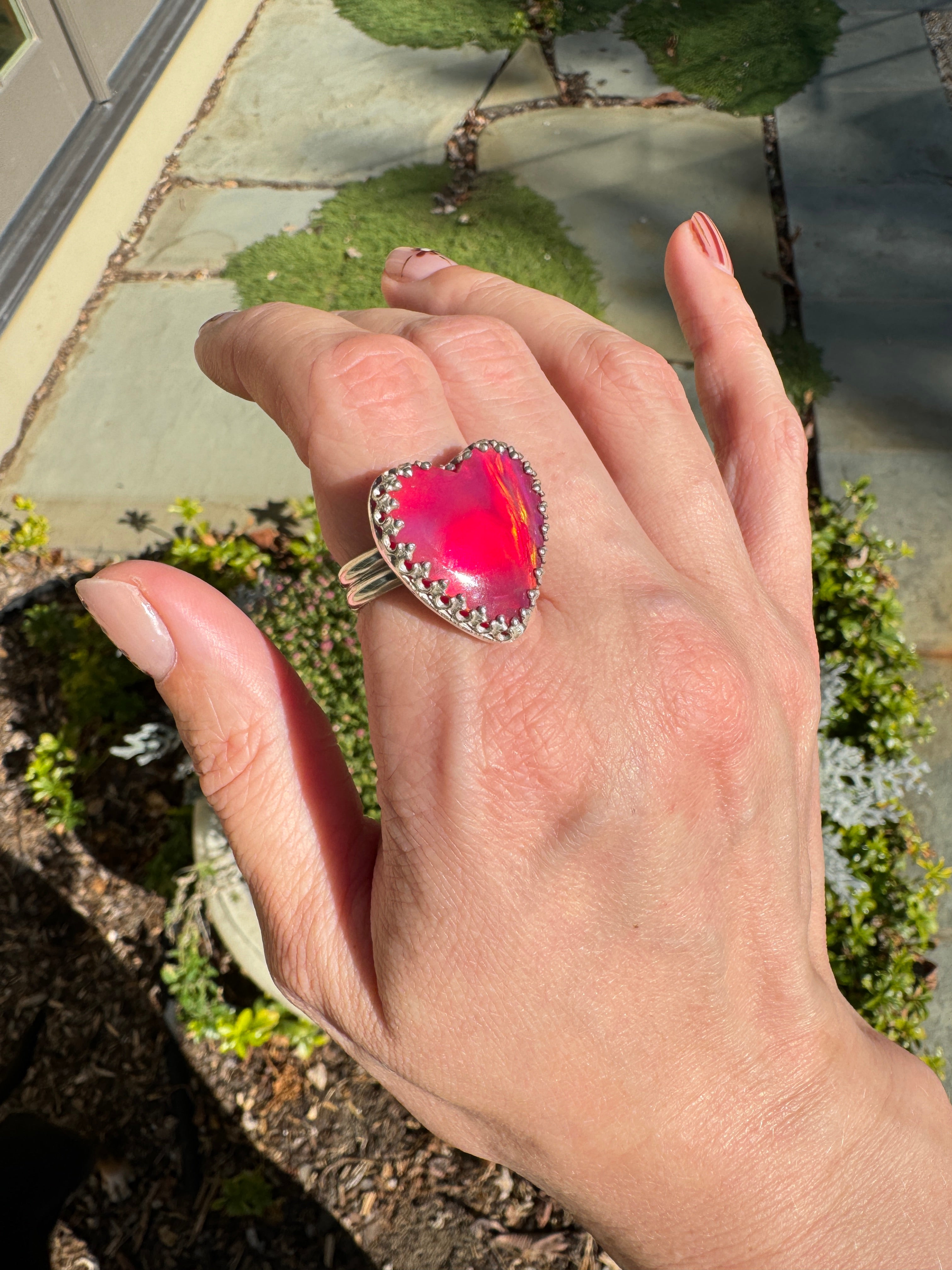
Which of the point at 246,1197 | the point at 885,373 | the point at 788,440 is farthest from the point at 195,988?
the point at 885,373

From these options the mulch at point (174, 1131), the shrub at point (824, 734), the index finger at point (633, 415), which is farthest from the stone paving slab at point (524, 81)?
the mulch at point (174, 1131)

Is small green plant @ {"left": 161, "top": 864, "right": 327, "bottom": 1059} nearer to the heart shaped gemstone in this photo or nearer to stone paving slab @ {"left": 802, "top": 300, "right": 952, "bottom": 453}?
the heart shaped gemstone

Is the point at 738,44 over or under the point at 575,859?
under

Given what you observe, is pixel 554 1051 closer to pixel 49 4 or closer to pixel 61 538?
pixel 61 538

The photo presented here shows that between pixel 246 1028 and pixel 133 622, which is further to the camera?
pixel 246 1028

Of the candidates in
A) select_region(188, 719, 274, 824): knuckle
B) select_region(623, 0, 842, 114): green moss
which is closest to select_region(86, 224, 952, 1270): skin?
select_region(188, 719, 274, 824): knuckle

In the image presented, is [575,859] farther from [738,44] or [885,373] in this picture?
[738,44]

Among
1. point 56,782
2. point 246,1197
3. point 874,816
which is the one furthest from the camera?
point 56,782

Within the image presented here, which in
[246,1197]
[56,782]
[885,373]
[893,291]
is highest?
[56,782]
